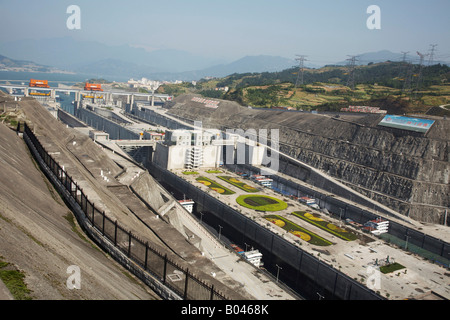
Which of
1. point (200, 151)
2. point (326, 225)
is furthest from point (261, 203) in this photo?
point (200, 151)

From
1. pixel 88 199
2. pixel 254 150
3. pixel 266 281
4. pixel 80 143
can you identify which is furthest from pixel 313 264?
pixel 254 150

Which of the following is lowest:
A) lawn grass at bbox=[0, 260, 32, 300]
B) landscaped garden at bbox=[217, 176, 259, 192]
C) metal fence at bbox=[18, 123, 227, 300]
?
landscaped garden at bbox=[217, 176, 259, 192]

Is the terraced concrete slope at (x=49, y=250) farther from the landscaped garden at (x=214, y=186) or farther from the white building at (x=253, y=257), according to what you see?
the landscaped garden at (x=214, y=186)

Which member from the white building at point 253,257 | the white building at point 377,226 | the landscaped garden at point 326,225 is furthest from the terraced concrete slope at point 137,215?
the white building at point 377,226

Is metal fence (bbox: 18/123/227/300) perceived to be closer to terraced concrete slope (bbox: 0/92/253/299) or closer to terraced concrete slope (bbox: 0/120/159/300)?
terraced concrete slope (bbox: 0/92/253/299)

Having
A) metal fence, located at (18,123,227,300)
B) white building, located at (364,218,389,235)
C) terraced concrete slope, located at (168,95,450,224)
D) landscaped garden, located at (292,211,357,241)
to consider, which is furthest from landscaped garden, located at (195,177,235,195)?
metal fence, located at (18,123,227,300)
